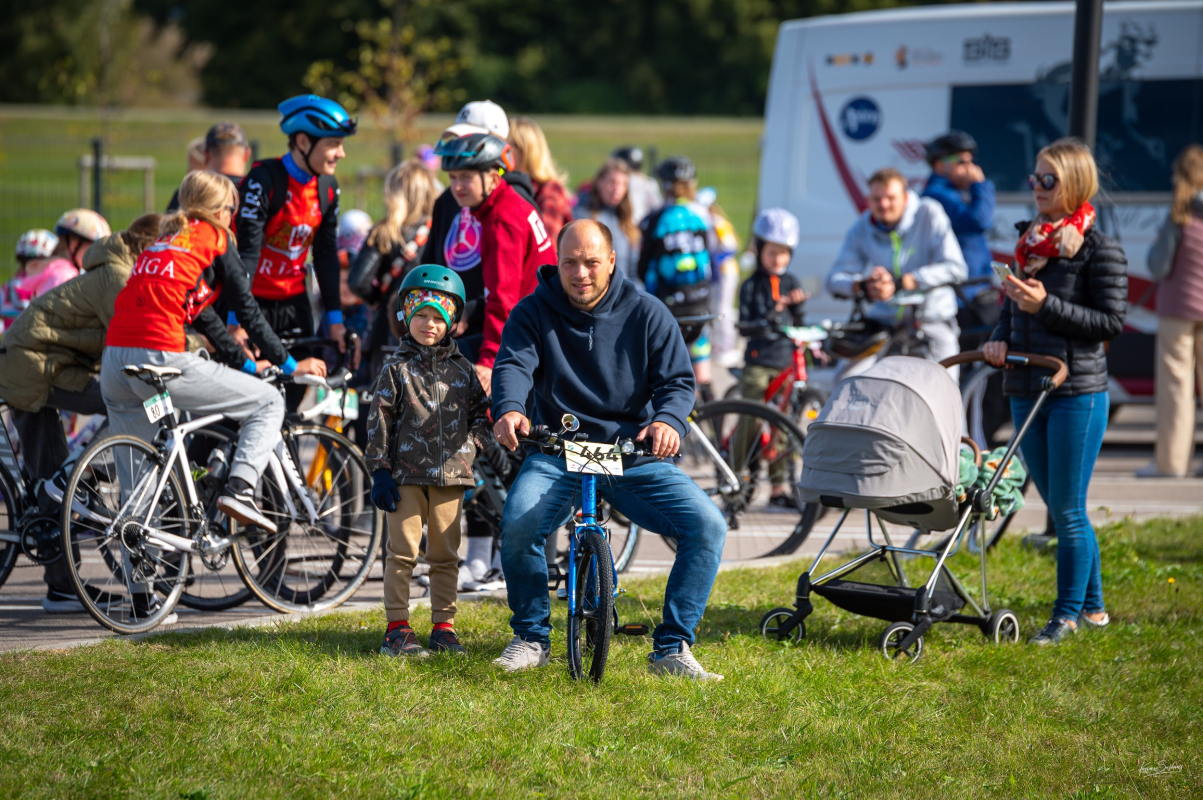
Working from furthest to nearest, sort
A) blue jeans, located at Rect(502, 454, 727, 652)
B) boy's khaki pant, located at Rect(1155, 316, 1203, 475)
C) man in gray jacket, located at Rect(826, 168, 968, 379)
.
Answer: boy's khaki pant, located at Rect(1155, 316, 1203, 475)
man in gray jacket, located at Rect(826, 168, 968, 379)
blue jeans, located at Rect(502, 454, 727, 652)

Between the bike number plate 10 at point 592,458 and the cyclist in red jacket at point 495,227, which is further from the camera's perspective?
the cyclist in red jacket at point 495,227

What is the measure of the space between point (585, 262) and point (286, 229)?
225 cm

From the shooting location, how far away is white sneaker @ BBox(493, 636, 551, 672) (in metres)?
4.90

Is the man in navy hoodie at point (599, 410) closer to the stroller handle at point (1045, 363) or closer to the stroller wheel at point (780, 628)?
the stroller wheel at point (780, 628)

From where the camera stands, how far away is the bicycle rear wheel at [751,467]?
6812mm

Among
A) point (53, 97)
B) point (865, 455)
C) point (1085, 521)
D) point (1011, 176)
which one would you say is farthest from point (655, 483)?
point (53, 97)

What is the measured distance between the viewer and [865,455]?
5176 millimetres

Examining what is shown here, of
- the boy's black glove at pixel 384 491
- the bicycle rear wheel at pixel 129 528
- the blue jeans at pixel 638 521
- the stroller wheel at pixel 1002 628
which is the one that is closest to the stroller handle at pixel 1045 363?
the stroller wheel at pixel 1002 628

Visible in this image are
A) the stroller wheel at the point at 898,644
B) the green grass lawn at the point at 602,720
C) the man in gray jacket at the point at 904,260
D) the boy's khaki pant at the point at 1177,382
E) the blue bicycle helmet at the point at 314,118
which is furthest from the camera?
the boy's khaki pant at the point at 1177,382

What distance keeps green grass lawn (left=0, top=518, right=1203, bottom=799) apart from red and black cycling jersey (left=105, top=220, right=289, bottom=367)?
129 cm

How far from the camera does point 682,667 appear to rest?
492 cm

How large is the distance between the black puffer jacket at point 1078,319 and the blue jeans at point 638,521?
5.57ft

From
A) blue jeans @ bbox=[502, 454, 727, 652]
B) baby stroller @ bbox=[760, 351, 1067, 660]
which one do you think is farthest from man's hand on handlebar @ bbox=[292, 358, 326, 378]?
baby stroller @ bbox=[760, 351, 1067, 660]

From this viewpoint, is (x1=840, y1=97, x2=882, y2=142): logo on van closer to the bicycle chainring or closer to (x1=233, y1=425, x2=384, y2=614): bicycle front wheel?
(x1=233, y1=425, x2=384, y2=614): bicycle front wheel
